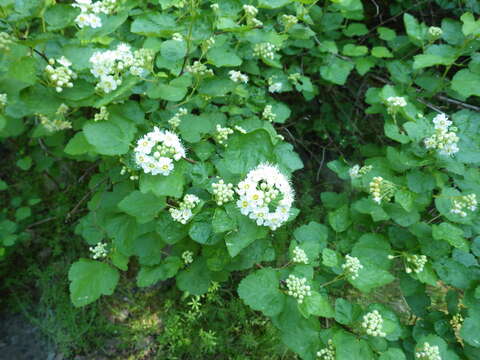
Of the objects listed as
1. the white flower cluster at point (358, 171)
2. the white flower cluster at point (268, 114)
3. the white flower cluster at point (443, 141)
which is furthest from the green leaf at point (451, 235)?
the white flower cluster at point (268, 114)

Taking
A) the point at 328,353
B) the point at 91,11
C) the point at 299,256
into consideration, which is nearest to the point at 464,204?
the point at 299,256

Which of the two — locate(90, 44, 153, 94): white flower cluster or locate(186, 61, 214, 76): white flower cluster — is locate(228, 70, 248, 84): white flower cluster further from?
locate(90, 44, 153, 94): white flower cluster

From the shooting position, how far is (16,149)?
3.76 metres

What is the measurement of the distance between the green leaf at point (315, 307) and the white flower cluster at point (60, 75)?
4.67 ft

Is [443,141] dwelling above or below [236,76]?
below

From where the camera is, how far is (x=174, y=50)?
5.71ft

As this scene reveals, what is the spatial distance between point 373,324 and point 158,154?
4.08 feet

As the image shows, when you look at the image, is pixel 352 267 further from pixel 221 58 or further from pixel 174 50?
pixel 174 50

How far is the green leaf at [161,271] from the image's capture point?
6.52ft

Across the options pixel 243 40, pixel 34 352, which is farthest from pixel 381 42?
pixel 34 352

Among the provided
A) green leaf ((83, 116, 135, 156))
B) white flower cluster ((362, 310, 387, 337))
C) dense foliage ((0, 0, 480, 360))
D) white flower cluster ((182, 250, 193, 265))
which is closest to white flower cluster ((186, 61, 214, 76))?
dense foliage ((0, 0, 480, 360))

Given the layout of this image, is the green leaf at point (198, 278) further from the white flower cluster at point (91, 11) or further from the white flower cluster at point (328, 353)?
the white flower cluster at point (91, 11)

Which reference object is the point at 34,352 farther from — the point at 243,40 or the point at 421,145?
the point at 421,145

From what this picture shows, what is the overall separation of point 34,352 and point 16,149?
205cm
